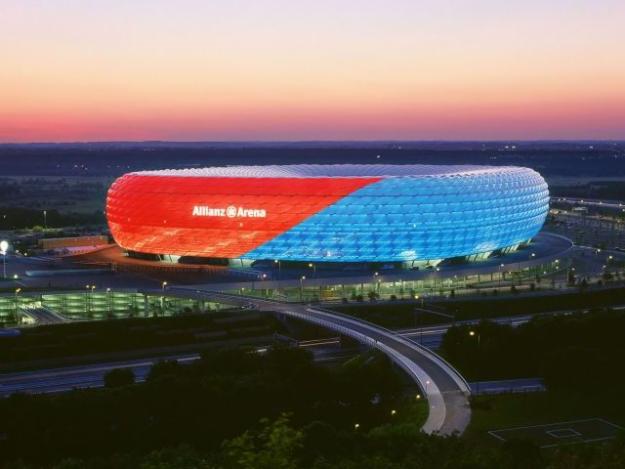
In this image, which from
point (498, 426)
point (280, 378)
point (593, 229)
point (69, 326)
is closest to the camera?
point (498, 426)

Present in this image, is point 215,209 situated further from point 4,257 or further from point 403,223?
point 4,257

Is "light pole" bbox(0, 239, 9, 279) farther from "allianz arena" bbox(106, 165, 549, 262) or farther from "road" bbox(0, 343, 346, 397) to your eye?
"road" bbox(0, 343, 346, 397)

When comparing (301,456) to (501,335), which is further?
(501,335)

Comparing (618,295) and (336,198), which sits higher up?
(336,198)

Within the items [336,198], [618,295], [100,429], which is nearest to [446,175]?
[336,198]

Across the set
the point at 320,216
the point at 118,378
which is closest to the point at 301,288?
the point at 320,216

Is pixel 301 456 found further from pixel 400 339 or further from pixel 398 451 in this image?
pixel 400 339

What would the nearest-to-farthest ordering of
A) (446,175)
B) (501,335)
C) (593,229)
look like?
(501,335) → (446,175) → (593,229)
